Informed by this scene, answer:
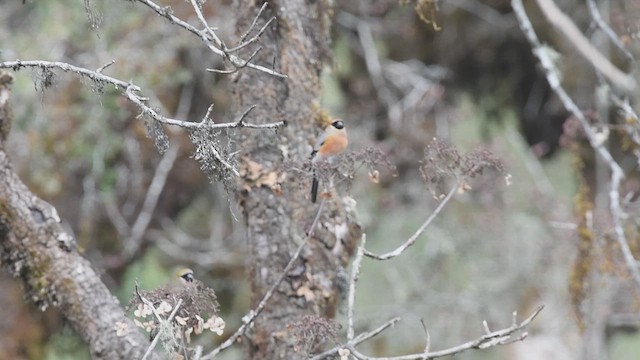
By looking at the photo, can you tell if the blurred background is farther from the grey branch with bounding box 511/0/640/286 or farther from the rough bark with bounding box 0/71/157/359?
the rough bark with bounding box 0/71/157/359

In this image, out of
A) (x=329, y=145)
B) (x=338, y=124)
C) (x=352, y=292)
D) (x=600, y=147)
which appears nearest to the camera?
(x=352, y=292)

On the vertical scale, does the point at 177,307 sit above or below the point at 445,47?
below

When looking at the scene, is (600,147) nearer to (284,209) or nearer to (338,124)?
(338,124)

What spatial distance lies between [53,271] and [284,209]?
0.90 metres

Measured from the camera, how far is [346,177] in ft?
10.4

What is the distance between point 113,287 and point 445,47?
321 centimetres

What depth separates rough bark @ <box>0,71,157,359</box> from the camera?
3697mm

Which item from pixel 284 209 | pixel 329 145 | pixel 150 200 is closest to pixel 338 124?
pixel 329 145

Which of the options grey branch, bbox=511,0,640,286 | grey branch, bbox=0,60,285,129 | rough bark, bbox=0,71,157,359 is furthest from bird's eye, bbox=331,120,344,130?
grey branch, bbox=511,0,640,286

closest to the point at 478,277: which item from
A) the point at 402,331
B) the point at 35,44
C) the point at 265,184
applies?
the point at 402,331

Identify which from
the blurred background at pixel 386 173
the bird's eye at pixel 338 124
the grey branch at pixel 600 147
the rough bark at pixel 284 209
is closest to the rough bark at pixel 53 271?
the rough bark at pixel 284 209

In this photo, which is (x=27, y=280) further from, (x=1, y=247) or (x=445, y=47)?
(x=445, y=47)

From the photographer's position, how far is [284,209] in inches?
152

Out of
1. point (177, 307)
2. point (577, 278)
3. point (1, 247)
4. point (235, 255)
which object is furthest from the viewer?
point (235, 255)
